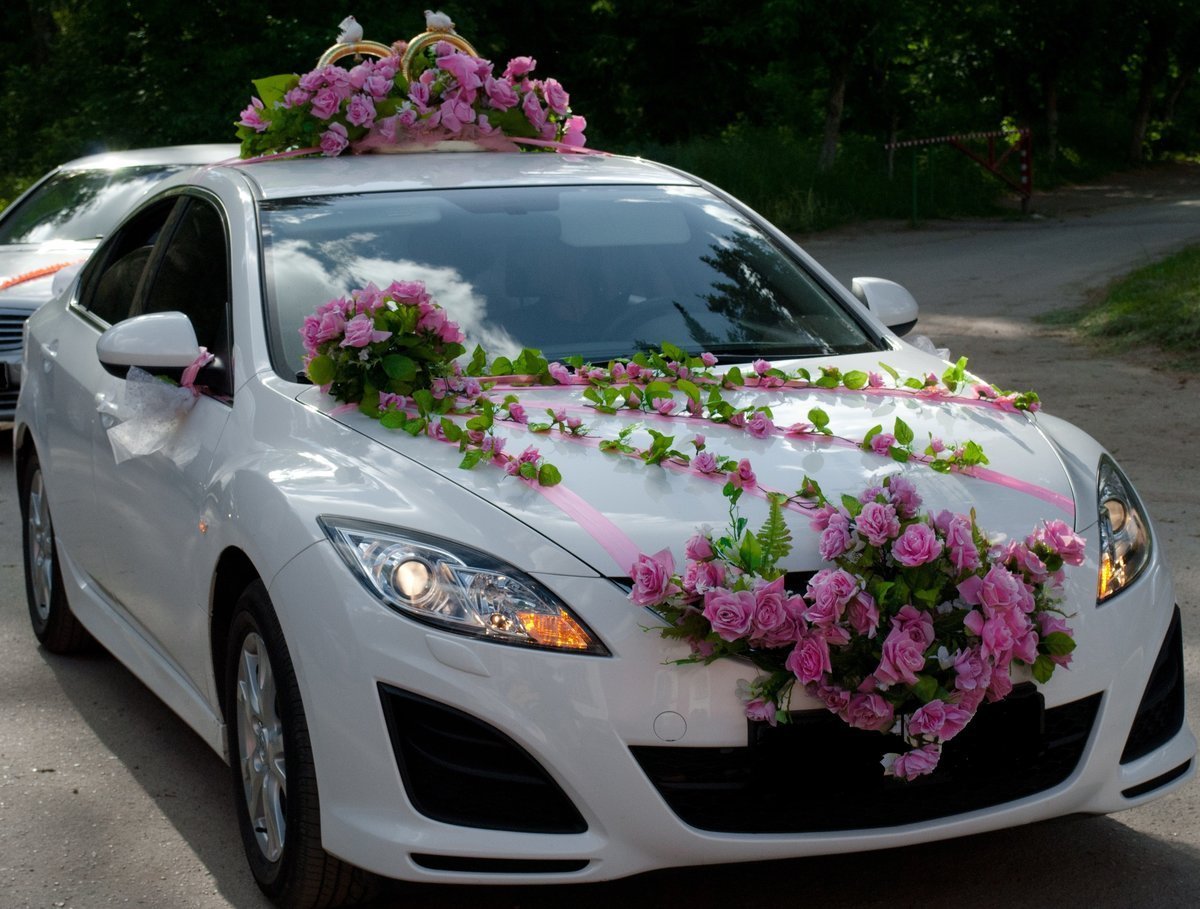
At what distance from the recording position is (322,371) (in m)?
3.69

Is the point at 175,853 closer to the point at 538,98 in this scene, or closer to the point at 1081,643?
the point at 1081,643

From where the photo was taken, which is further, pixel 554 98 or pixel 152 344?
pixel 554 98

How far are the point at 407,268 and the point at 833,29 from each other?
25684 millimetres

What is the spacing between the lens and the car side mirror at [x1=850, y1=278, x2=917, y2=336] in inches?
190

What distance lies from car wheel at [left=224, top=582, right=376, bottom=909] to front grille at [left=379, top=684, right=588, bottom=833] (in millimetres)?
264

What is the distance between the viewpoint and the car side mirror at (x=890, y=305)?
483cm

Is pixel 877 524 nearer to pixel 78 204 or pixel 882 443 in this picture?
pixel 882 443

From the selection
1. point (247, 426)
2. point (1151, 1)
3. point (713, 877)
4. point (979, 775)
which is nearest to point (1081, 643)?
point (979, 775)

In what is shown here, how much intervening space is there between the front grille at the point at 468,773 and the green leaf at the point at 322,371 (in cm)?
91

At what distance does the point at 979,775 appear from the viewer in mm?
3135

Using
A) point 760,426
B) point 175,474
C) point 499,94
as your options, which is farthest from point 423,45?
point 760,426

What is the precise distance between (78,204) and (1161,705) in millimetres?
8855

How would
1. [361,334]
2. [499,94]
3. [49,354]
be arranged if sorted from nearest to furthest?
[361,334]
[49,354]
[499,94]

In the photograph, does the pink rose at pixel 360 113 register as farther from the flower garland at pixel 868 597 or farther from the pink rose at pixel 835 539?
the pink rose at pixel 835 539
